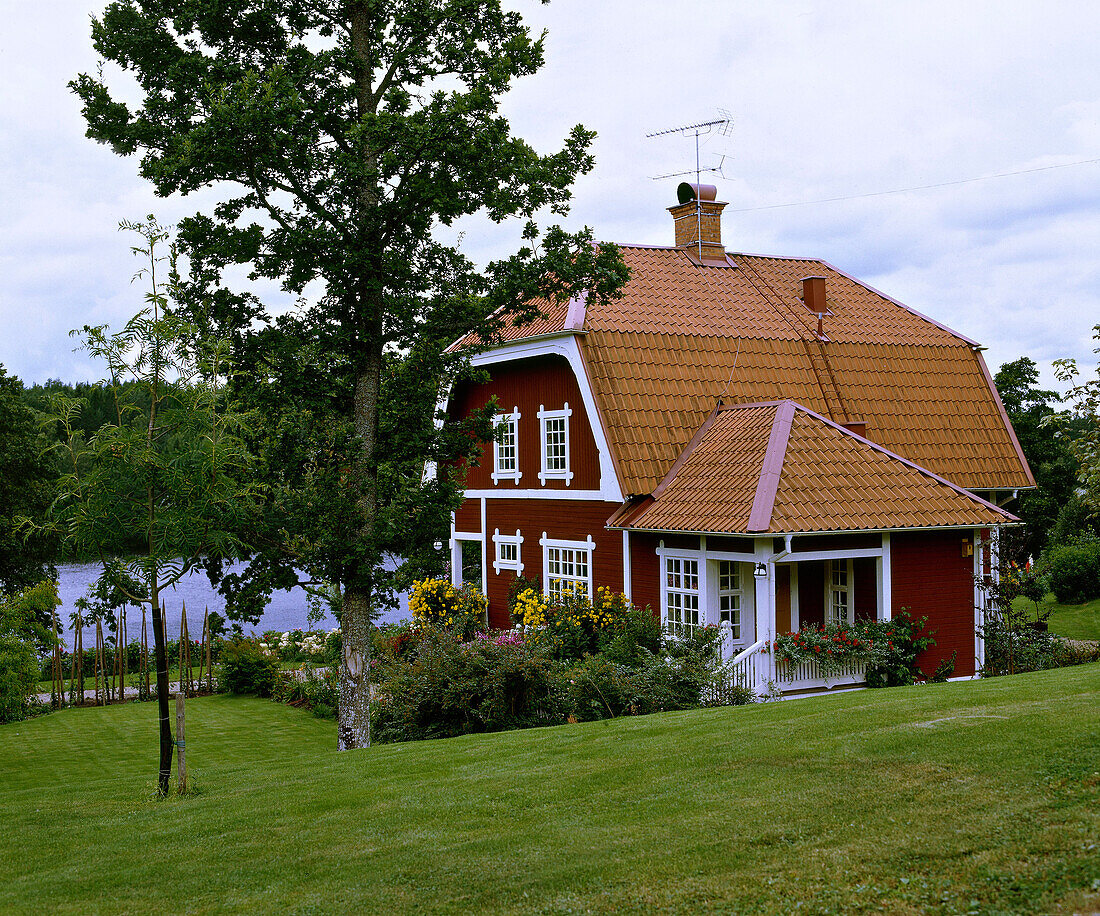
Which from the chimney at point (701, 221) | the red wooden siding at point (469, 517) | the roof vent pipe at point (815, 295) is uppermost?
the chimney at point (701, 221)

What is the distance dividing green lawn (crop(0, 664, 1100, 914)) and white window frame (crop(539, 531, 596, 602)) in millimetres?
7037

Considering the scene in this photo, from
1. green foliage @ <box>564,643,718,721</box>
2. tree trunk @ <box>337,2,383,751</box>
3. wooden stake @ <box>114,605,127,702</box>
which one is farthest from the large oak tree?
wooden stake @ <box>114,605,127,702</box>

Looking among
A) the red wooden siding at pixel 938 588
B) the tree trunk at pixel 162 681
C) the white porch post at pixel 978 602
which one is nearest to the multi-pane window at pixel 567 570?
the red wooden siding at pixel 938 588

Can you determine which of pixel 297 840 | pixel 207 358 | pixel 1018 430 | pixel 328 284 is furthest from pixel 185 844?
pixel 1018 430

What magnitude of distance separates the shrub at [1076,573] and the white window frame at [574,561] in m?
17.2

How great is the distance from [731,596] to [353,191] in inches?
332

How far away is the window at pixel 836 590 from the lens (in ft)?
55.2

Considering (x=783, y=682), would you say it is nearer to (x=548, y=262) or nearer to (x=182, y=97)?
(x=548, y=262)

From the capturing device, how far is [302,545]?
1232 centimetres

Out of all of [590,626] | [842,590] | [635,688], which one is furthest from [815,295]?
[635,688]

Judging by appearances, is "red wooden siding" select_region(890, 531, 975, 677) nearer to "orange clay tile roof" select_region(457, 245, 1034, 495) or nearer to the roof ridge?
the roof ridge

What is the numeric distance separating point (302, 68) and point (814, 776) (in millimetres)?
10115

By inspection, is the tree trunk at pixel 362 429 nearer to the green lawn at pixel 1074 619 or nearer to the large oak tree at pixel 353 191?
the large oak tree at pixel 353 191

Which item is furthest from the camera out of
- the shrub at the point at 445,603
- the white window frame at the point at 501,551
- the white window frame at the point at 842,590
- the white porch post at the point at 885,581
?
the shrub at the point at 445,603
